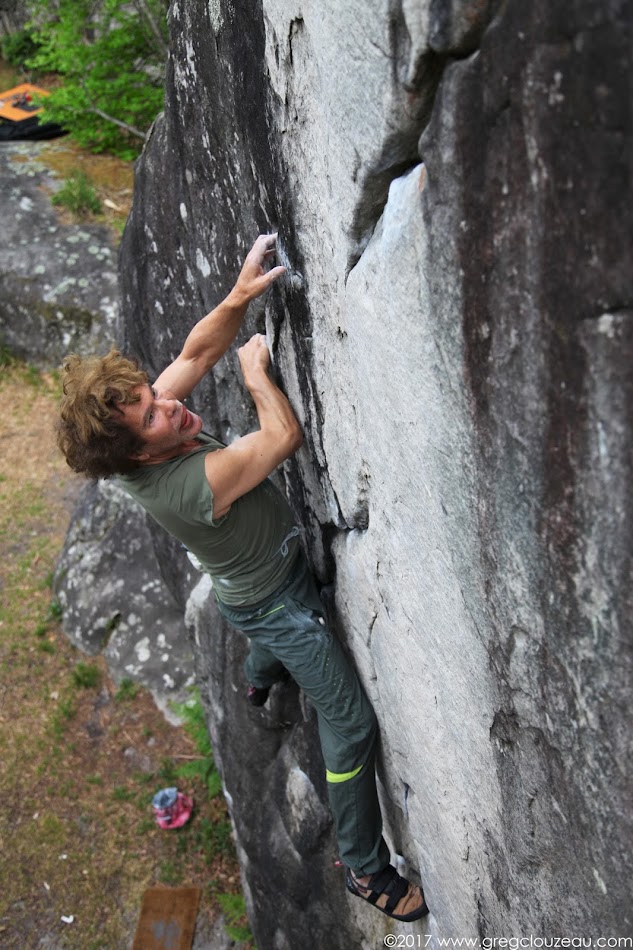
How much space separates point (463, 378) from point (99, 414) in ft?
5.67

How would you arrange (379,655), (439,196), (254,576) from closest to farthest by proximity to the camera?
(439,196) < (379,655) < (254,576)

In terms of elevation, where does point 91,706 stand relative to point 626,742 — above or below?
below

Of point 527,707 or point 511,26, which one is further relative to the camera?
point 527,707

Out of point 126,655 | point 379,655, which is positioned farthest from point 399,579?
point 126,655

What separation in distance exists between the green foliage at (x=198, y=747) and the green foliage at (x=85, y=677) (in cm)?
89

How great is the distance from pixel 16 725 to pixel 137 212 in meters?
4.80

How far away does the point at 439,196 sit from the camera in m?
2.09

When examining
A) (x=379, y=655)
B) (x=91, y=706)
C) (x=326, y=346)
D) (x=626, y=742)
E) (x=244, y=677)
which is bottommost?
(x=91, y=706)

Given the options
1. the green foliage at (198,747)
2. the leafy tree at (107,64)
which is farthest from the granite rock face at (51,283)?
the green foliage at (198,747)

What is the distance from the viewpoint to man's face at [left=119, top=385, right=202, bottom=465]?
3.42 m

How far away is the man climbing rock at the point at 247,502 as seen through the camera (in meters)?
3.43

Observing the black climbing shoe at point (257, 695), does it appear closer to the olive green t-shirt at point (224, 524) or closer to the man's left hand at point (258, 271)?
the olive green t-shirt at point (224, 524)

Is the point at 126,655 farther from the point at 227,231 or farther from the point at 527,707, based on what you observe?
the point at 527,707

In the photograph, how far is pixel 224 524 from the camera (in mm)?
3645
